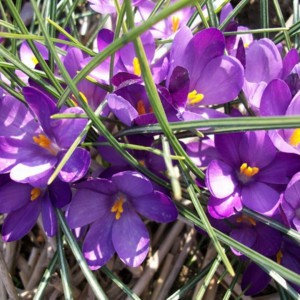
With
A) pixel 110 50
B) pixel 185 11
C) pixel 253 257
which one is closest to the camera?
pixel 110 50

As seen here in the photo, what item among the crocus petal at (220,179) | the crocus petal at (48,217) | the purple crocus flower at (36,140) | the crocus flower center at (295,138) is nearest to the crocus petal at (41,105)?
the purple crocus flower at (36,140)

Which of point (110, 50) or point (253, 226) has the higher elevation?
point (110, 50)

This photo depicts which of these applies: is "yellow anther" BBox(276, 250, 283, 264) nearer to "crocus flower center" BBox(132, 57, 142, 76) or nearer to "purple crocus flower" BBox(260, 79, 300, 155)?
"purple crocus flower" BBox(260, 79, 300, 155)

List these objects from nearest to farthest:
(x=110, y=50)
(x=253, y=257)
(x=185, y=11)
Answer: (x=110, y=50) < (x=253, y=257) < (x=185, y=11)

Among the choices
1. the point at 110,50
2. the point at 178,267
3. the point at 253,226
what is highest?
the point at 110,50

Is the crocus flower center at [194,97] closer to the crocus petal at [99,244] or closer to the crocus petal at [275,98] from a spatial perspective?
the crocus petal at [275,98]

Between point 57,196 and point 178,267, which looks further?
point 178,267

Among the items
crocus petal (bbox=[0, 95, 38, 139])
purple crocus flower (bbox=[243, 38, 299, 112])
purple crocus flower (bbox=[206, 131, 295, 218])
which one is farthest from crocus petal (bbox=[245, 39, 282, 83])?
crocus petal (bbox=[0, 95, 38, 139])

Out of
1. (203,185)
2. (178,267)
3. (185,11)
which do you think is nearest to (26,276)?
(178,267)

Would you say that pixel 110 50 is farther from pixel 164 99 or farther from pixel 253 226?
pixel 253 226
